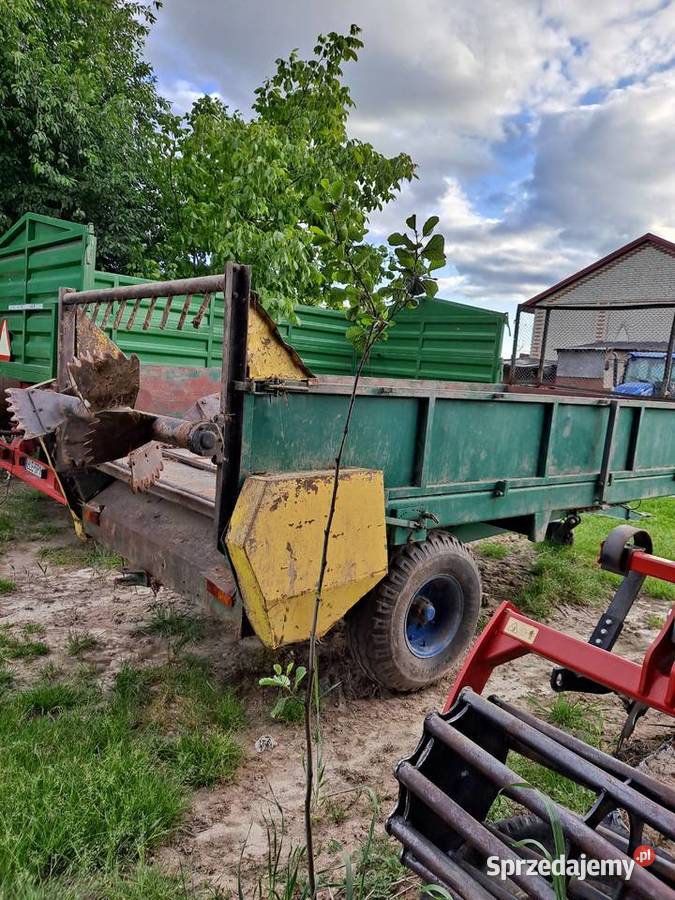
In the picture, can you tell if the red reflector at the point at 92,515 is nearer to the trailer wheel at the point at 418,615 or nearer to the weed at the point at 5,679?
the weed at the point at 5,679

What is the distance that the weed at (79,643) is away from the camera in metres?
3.26

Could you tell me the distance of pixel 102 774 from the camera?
2111mm

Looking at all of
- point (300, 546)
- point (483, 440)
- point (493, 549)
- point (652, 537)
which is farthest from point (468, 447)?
point (652, 537)

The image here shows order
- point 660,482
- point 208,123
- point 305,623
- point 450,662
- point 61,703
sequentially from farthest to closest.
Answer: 1. point 208,123
2. point 660,482
3. point 450,662
4. point 61,703
5. point 305,623

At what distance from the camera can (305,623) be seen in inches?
95.3

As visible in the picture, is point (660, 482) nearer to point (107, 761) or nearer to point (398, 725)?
point (398, 725)

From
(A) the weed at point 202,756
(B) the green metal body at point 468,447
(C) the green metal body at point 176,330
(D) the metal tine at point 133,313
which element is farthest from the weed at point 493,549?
(D) the metal tine at point 133,313

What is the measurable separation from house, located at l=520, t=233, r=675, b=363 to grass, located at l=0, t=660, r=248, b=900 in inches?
→ 364

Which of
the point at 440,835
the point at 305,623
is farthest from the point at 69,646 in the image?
the point at 440,835

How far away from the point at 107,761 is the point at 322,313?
23.9ft

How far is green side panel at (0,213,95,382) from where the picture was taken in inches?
219

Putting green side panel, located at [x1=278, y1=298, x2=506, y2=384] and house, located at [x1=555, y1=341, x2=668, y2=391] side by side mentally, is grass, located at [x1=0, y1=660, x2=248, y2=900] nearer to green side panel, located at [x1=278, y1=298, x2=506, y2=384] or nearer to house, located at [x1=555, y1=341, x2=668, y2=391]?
green side panel, located at [x1=278, y1=298, x2=506, y2=384]

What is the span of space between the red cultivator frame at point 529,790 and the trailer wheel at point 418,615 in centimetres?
85

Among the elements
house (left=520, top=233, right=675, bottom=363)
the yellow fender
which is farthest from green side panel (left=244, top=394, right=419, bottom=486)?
house (left=520, top=233, right=675, bottom=363)
